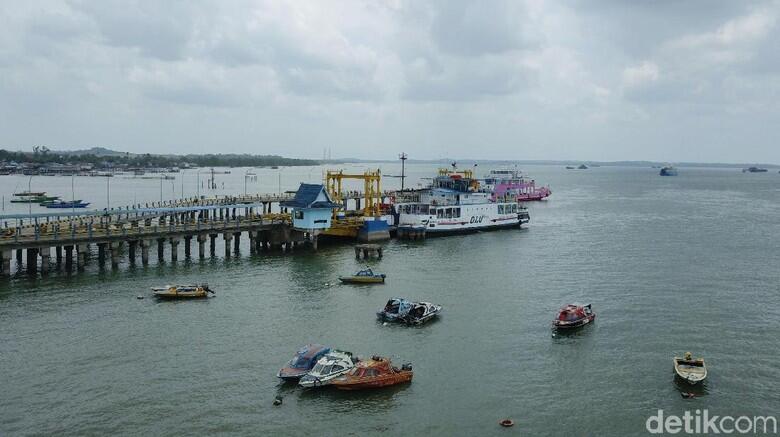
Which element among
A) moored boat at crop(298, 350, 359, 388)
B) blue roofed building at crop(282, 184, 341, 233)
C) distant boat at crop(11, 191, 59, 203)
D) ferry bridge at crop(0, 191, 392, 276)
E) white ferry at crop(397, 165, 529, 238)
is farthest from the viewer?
distant boat at crop(11, 191, 59, 203)

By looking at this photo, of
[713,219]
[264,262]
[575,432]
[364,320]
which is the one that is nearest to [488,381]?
[575,432]

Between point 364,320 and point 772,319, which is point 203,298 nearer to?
point 364,320

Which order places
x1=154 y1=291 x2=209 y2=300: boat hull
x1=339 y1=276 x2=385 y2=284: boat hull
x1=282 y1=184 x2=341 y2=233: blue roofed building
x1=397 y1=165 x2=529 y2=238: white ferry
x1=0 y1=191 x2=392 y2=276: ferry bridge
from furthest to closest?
x1=397 y1=165 x2=529 y2=238: white ferry
x1=282 y1=184 x2=341 y2=233: blue roofed building
x1=0 y1=191 x2=392 y2=276: ferry bridge
x1=339 y1=276 x2=385 y2=284: boat hull
x1=154 y1=291 x2=209 y2=300: boat hull

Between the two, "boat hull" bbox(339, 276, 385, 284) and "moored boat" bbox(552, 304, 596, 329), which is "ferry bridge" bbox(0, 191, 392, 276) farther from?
"moored boat" bbox(552, 304, 596, 329)

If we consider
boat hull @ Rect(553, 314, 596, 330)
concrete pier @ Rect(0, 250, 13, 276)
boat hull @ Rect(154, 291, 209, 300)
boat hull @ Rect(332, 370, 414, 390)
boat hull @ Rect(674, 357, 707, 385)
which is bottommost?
boat hull @ Rect(332, 370, 414, 390)

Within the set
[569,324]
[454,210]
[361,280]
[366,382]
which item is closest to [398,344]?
[366,382]

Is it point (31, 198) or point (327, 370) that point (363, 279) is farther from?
point (31, 198)

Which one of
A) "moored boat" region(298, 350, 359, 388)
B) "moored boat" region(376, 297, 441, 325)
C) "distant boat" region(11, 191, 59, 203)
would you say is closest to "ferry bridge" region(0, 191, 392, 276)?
"moored boat" region(376, 297, 441, 325)
